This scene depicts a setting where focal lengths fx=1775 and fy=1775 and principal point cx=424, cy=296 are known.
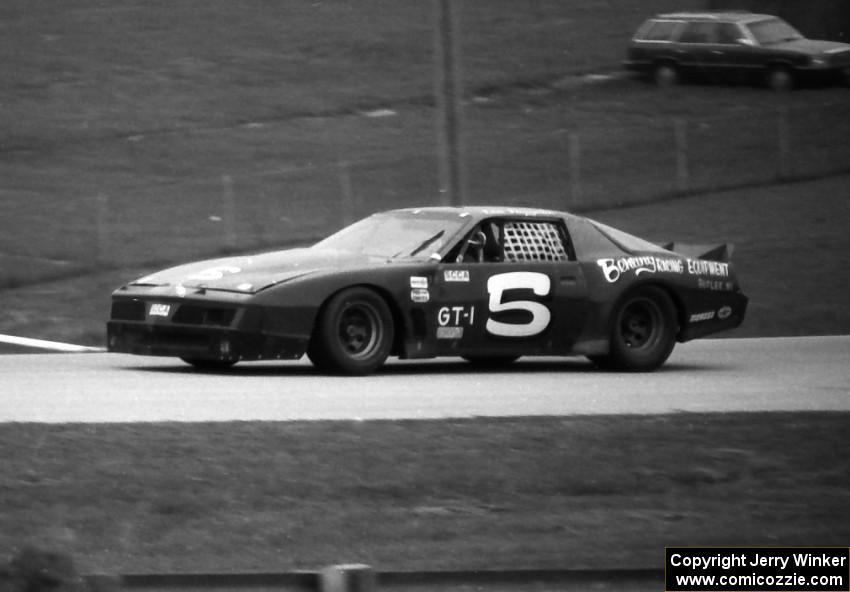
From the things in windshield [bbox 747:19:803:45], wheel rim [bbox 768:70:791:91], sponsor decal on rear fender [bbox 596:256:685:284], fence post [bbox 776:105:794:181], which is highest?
windshield [bbox 747:19:803:45]

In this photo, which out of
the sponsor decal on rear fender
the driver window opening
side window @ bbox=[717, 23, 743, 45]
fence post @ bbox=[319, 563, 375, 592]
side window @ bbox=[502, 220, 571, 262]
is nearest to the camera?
fence post @ bbox=[319, 563, 375, 592]

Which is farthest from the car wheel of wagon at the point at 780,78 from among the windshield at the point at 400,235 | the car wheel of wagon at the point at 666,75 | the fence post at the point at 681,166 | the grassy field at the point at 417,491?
the grassy field at the point at 417,491

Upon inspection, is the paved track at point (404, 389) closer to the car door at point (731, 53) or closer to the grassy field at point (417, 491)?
the grassy field at point (417, 491)

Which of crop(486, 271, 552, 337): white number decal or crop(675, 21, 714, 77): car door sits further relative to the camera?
crop(675, 21, 714, 77): car door

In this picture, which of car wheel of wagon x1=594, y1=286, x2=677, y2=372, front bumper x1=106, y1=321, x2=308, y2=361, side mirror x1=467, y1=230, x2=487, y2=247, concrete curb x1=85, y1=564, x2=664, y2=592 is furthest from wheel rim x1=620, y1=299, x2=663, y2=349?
concrete curb x1=85, y1=564, x2=664, y2=592

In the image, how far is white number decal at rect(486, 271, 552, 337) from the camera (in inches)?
509

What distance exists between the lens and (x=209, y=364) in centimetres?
1318

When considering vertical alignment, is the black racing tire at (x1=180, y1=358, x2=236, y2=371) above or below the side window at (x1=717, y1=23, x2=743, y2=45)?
below

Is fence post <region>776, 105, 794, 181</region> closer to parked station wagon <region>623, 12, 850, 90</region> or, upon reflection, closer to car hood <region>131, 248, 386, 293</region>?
parked station wagon <region>623, 12, 850, 90</region>

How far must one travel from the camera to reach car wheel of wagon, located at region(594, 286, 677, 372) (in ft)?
44.9

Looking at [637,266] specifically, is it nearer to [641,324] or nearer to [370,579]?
[641,324]

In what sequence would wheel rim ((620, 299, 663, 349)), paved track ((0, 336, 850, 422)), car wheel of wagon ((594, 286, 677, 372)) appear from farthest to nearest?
wheel rim ((620, 299, 663, 349)), car wheel of wagon ((594, 286, 677, 372)), paved track ((0, 336, 850, 422))

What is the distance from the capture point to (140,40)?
116 feet

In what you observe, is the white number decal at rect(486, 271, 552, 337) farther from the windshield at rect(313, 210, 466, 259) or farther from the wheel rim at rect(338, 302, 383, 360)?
the wheel rim at rect(338, 302, 383, 360)
